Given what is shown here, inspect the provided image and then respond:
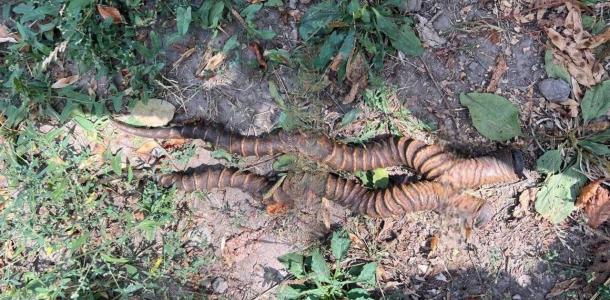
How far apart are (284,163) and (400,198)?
91cm

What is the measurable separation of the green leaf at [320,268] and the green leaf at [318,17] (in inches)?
64.1

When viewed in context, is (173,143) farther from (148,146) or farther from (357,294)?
(357,294)

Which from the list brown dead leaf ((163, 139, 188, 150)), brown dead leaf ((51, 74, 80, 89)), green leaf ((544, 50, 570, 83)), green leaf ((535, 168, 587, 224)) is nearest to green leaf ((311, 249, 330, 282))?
brown dead leaf ((163, 139, 188, 150))

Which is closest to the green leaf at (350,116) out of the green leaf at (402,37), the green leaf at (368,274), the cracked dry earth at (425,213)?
the cracked dry earth at (425,213)

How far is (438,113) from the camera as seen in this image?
3979 millimetres

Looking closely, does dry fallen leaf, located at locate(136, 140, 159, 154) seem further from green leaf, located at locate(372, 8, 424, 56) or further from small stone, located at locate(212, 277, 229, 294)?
green leaf, located at locate(372, 8, 424, 56)

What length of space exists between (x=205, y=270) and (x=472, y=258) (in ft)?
6.73

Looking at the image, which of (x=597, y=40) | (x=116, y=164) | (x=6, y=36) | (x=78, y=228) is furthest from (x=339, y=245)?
(x=6, y=36)

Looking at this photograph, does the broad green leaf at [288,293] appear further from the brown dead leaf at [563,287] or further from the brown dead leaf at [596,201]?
the brown dead leaf at [596,201]

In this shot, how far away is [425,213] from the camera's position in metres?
4.06

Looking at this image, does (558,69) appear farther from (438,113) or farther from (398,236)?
(398,236)

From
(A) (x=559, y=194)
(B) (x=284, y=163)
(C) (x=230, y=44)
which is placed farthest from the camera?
(B) (x=284, y=163)

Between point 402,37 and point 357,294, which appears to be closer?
point 402,37

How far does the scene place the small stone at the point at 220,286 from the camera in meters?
4.17
